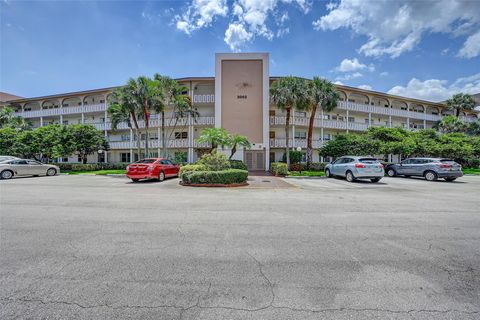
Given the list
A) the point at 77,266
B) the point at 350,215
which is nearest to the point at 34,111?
the point at 77,266

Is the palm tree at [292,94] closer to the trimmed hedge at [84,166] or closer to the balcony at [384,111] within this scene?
the balcony at [384,111]

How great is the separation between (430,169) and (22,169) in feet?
108

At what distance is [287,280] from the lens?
2.92 meters

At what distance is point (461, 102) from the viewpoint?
3491 centimetres

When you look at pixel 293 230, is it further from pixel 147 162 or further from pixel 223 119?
pixel 223 119

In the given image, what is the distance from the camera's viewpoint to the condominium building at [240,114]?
2595cm

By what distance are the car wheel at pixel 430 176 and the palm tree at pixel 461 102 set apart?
31.2 metres

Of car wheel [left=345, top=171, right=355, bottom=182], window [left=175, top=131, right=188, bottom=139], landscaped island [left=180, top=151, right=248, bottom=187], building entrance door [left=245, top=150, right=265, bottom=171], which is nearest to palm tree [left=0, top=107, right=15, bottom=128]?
window [left=175, top=131, right=188, bottom=139]

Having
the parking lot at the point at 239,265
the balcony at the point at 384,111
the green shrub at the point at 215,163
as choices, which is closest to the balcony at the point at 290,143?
the balcony at the point at 384,111

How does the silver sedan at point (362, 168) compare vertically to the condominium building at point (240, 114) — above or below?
below

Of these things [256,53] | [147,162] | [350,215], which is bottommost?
[350,215]

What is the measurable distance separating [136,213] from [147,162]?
30.7ft

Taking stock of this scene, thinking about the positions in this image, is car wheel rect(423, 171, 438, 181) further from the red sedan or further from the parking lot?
the red sedan

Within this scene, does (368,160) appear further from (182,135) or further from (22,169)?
(22,169)
